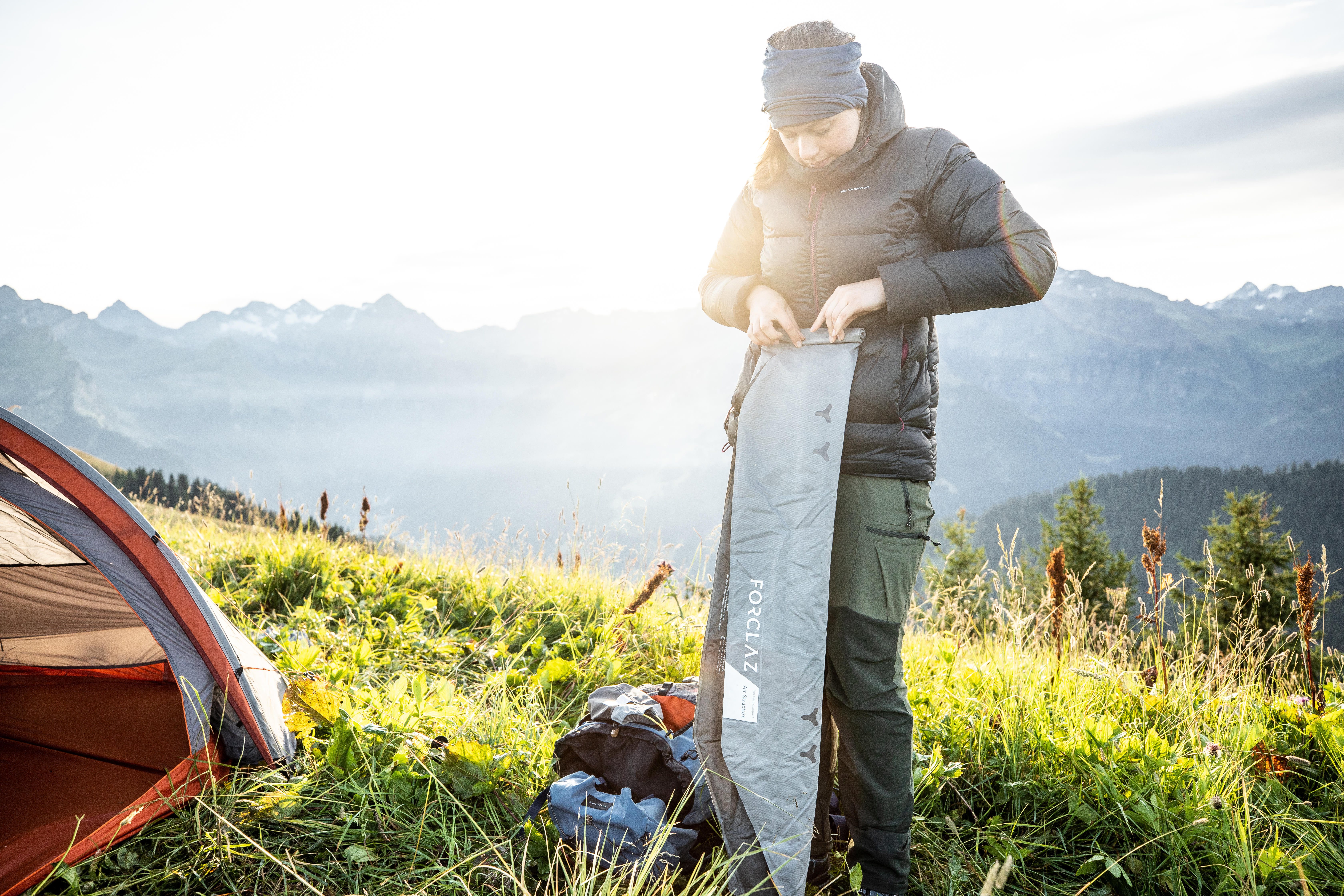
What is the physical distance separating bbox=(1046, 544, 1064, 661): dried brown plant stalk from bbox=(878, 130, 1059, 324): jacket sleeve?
2013 mm

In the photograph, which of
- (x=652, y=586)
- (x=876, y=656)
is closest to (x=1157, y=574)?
(x=876, y=656)

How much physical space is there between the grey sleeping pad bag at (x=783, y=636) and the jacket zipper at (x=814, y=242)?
0.13m

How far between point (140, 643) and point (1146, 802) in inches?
188

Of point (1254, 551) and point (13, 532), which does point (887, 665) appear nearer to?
point (13, 532)

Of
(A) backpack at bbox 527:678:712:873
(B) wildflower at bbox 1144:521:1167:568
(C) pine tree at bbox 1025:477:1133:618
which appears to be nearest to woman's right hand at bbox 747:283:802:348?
(A) backpack at bbox 527:678:712:873

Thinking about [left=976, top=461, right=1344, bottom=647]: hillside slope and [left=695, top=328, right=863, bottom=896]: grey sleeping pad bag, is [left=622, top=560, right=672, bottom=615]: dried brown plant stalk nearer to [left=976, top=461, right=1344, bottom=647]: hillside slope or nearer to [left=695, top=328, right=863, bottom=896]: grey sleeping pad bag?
[left=695, top=328, right=863, bottom=896]: grey sleeping pad bag

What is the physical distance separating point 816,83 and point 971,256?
63 centimetres

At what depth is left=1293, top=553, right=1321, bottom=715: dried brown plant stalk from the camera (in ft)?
9.87

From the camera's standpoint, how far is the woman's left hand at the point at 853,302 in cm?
196

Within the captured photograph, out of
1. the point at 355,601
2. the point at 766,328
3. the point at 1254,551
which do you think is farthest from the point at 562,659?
the point at 1254,551

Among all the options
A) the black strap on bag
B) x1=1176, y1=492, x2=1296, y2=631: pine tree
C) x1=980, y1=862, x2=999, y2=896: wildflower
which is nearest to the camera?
x1=980, y1=862, x2=999, y2=896: wildflower

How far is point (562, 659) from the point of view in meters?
3.71

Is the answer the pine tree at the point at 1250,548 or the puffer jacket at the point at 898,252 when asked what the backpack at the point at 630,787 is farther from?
the pine tree at the point at 1250,548

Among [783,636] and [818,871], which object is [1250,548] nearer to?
[818,871]
